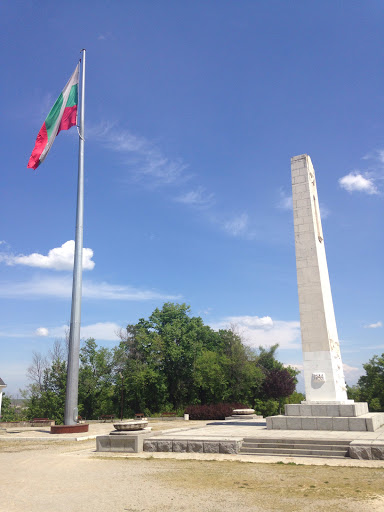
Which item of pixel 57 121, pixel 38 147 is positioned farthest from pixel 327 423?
pixel 57 121

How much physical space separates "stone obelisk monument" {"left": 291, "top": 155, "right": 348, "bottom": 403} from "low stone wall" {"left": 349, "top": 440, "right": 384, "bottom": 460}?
561 centimetres

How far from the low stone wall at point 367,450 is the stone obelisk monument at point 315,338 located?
13.5 ft

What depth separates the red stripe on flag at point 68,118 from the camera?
75.8ft

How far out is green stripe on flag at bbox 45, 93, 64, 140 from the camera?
77.4 feet

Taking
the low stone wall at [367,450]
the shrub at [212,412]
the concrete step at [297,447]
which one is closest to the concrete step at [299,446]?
the concrete step at [297,447]

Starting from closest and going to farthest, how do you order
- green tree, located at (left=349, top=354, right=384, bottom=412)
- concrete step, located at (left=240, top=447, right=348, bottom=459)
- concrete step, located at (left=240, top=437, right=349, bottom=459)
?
concrete step, located at (left=240, top=447, right=348, bottom=459) < concrete step, located at (left=240, top=437, right=349, bottom=459) < green tree, located at (left=349, top=354, right=384, bottom=412)

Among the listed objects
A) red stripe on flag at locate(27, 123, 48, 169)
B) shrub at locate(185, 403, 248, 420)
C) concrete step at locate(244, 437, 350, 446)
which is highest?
red stripe on flag at locate(27, 123, 48, 169)

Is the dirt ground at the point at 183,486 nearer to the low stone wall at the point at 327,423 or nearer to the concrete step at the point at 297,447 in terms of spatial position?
the concrete step at the point at 297,447

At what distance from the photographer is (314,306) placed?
17.2 meters

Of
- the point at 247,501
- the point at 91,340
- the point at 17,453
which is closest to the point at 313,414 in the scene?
the point at 247,501

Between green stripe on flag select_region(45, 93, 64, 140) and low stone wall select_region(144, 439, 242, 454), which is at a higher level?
green stripe on flag select_region(45, 93, 64, 140)

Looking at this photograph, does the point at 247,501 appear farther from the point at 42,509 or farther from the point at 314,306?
the point at 314,306

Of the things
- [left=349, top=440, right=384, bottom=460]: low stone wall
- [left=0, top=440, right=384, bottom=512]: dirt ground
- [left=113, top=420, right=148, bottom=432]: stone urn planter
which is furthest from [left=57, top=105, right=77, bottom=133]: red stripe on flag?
[left=349, top=440, right=384, bottom=460]: low stone wall

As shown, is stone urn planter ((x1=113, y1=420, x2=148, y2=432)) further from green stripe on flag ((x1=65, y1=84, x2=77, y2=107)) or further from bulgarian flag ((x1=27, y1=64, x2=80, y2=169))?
green stripe on flag ((x1=65, y1=84, x2=77, y2=107))
